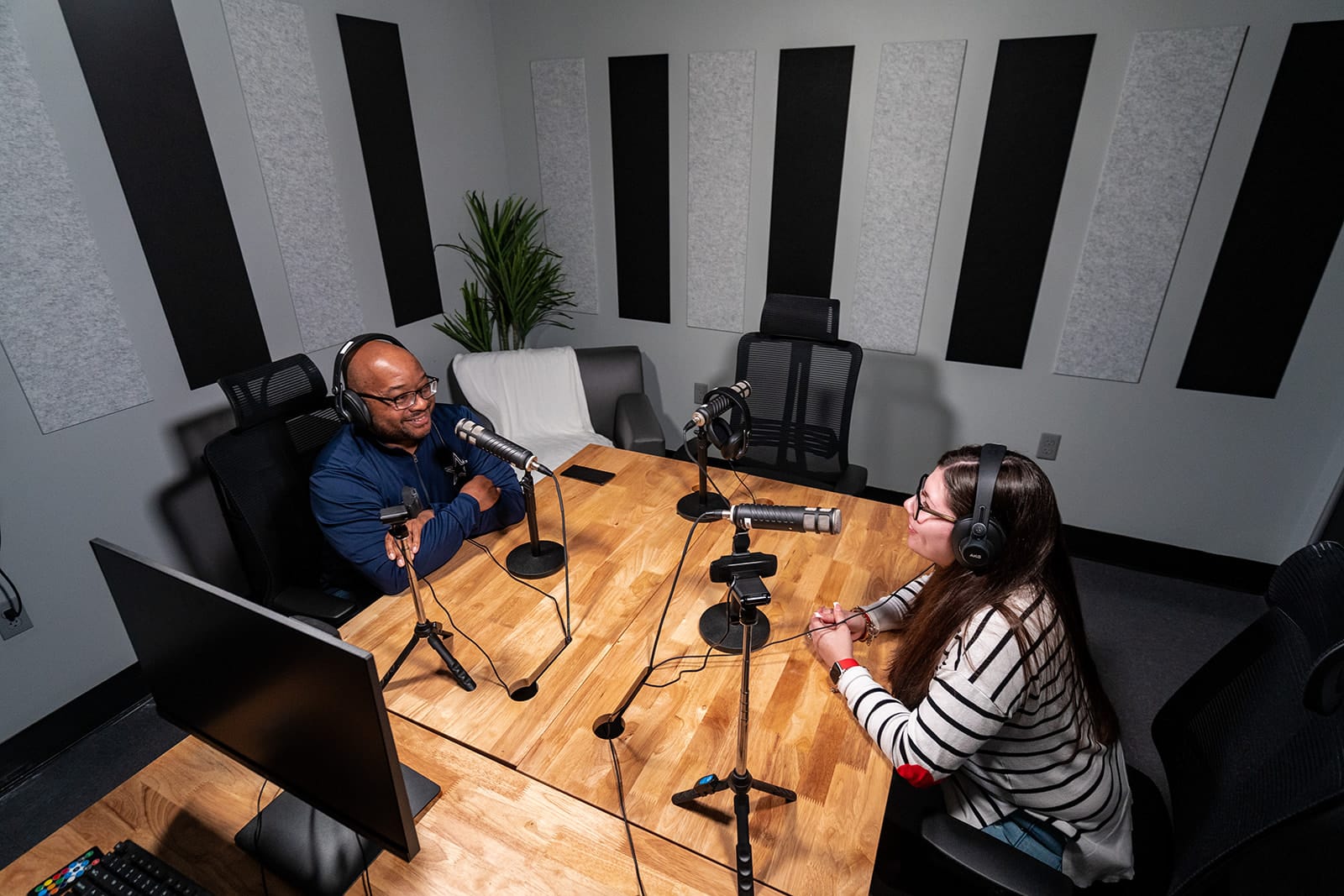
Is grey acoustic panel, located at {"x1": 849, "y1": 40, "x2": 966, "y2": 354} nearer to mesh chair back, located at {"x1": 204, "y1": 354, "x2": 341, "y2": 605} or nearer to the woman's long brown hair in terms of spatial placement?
the woman's long brown hair

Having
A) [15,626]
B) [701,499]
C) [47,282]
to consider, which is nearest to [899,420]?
[701,499]

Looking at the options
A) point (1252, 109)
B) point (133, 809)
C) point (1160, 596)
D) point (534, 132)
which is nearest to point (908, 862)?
point (133, 809)

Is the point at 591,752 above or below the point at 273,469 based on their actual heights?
below

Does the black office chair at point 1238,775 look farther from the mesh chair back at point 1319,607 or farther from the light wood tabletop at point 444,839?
the light wood tabletop at point 444,839

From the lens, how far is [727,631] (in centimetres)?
140

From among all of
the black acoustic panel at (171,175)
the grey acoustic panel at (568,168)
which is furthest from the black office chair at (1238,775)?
Answer: the grey acoustic panel at (568,168)

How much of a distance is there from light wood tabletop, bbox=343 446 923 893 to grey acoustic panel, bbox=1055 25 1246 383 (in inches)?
58.3

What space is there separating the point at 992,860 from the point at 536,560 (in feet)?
3.70

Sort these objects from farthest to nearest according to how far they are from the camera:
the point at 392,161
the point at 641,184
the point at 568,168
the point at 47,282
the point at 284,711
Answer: the point at 568,168
the point at 641,184
the point at 392,161
the point at 47,282
the point at 284,711

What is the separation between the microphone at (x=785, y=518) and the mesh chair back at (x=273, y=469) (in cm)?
131

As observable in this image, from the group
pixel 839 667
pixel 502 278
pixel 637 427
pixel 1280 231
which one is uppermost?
pixel 1280 231

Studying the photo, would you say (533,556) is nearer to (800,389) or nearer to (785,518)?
(785,518)

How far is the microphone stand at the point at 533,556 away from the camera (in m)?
1.58

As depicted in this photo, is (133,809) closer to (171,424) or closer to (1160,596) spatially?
(171,424)
